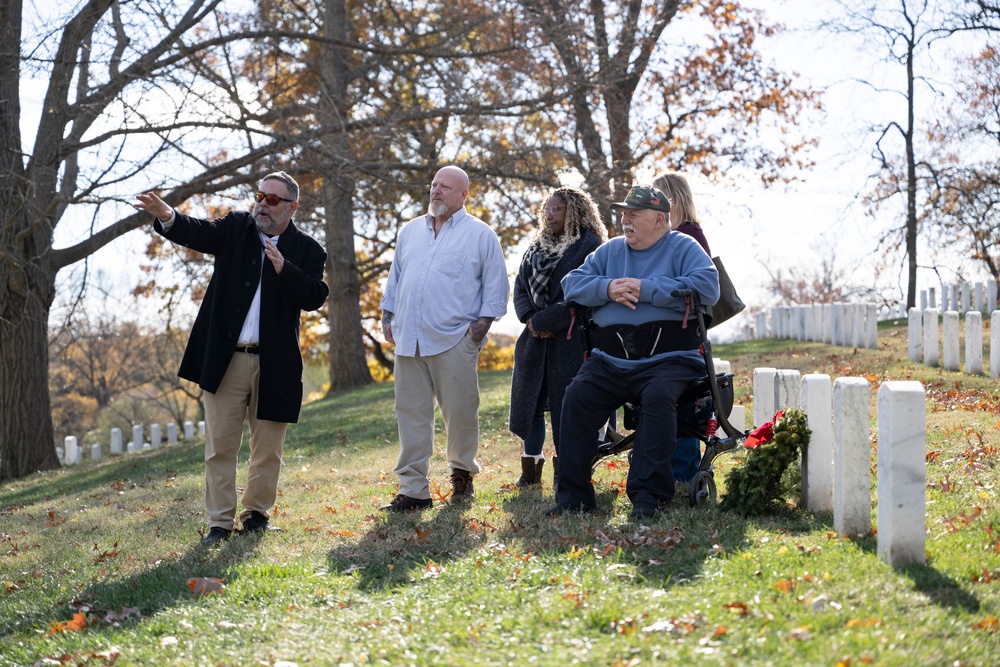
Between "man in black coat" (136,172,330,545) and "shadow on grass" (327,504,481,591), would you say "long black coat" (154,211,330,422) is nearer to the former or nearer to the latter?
"man in black coat" (136,172,330,545)

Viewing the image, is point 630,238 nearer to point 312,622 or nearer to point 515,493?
point 515,493

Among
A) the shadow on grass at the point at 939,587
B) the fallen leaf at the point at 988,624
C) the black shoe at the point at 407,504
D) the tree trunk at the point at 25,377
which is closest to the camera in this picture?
the fallen leaf at the point at 988,624

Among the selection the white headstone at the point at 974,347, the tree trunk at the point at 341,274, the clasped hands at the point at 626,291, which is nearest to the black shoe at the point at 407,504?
the clasped hands at the point at 626,291

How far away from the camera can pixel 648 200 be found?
242 inches

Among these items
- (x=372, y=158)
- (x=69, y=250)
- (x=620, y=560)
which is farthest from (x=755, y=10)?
(x=620, y=560)

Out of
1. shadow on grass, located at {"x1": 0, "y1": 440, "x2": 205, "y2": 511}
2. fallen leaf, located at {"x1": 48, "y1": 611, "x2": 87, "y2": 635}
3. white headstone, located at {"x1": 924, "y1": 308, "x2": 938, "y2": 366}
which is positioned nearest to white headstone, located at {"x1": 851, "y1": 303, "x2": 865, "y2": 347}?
white headstone, located at {"x1": 924, "y1": 308, "x2": 938, "y2": 366}

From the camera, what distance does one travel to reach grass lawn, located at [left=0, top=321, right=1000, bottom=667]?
379 centimetres

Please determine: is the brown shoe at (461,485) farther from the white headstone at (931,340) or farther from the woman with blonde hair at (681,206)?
the white headstone at (931,340)

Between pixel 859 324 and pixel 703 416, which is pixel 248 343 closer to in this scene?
pixel 703 416

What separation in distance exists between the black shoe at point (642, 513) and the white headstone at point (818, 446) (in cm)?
88

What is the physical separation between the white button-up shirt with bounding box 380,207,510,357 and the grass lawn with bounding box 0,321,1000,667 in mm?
1195

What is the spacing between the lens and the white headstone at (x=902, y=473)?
A: 434cm

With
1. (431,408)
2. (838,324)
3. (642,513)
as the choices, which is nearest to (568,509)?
(642,513)

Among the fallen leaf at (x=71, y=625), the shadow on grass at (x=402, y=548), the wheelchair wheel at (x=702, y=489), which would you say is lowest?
the fallen leaf at (x=71, y=625)
